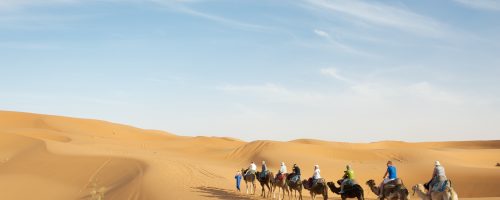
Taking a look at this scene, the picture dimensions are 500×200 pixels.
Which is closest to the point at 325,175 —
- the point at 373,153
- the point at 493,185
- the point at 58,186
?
the point at 493,185

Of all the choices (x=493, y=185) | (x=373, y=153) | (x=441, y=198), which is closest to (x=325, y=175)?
(x=493, y=185)

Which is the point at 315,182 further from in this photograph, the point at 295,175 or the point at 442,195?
the point at 442,195

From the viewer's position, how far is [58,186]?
1188 inches

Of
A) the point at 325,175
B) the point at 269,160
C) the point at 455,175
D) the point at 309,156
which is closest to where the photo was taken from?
the point at 455,175

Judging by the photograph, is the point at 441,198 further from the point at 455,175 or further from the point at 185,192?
the point at 455,175

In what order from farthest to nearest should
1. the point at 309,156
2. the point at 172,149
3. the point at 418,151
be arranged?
the point at 172,149 < the point at 418,151 < the point at 309,156

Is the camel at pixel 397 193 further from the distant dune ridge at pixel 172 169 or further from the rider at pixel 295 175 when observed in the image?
the distant dune ridge at pixel 172 169

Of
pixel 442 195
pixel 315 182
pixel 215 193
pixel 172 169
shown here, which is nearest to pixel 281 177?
pixel 315 182

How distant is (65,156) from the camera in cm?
3750

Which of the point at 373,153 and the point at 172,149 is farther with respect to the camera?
the point at 172,149

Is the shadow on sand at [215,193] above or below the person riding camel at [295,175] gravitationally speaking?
below

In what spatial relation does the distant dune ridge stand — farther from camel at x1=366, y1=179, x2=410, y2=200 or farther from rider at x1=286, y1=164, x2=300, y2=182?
camel at x1=366, y1=179, x2=410, y2=200

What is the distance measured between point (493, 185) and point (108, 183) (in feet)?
77.7

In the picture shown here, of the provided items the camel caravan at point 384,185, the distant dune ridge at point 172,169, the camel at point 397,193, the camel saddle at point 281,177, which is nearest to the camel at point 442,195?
the camel caravan at point 384,185
